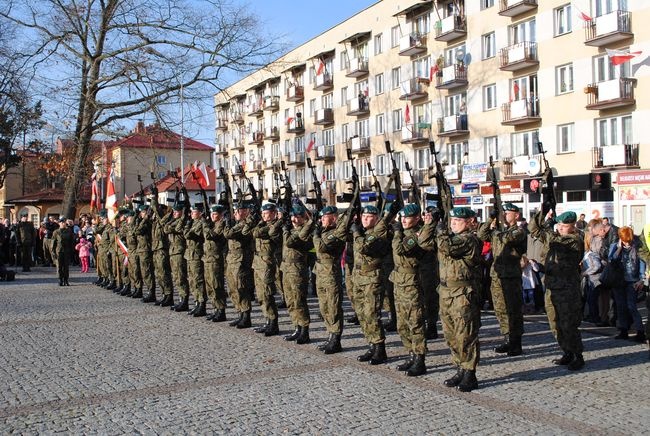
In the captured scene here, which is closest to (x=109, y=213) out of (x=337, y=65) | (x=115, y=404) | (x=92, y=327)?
(x=92, y=327)

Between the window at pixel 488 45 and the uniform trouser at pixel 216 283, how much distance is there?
24.6 metres

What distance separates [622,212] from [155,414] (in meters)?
24.8

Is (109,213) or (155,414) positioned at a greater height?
(109,213)

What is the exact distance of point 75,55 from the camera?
75.9ft

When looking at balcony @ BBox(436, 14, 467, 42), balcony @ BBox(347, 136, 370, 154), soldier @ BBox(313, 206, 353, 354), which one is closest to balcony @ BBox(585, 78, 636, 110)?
balcony @ BBox(436, 14, 467, 42)

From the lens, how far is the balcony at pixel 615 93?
25516 mm

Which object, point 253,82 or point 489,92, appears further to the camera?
point 253,82

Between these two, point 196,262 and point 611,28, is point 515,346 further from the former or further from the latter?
point 611,28

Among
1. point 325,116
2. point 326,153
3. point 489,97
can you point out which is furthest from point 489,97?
point 326,153

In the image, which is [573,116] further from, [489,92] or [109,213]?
[109,213]

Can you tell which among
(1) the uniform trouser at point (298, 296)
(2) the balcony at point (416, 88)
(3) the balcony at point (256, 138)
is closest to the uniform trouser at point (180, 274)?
(1) the uniform trouser at point (298, 296)

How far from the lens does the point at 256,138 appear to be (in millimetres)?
55406

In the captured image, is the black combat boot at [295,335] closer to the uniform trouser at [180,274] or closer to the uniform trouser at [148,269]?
the uniform trouser at [180,274]

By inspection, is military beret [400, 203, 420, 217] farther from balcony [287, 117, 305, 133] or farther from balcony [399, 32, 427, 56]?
balcony [287, 117, 305, 133]
